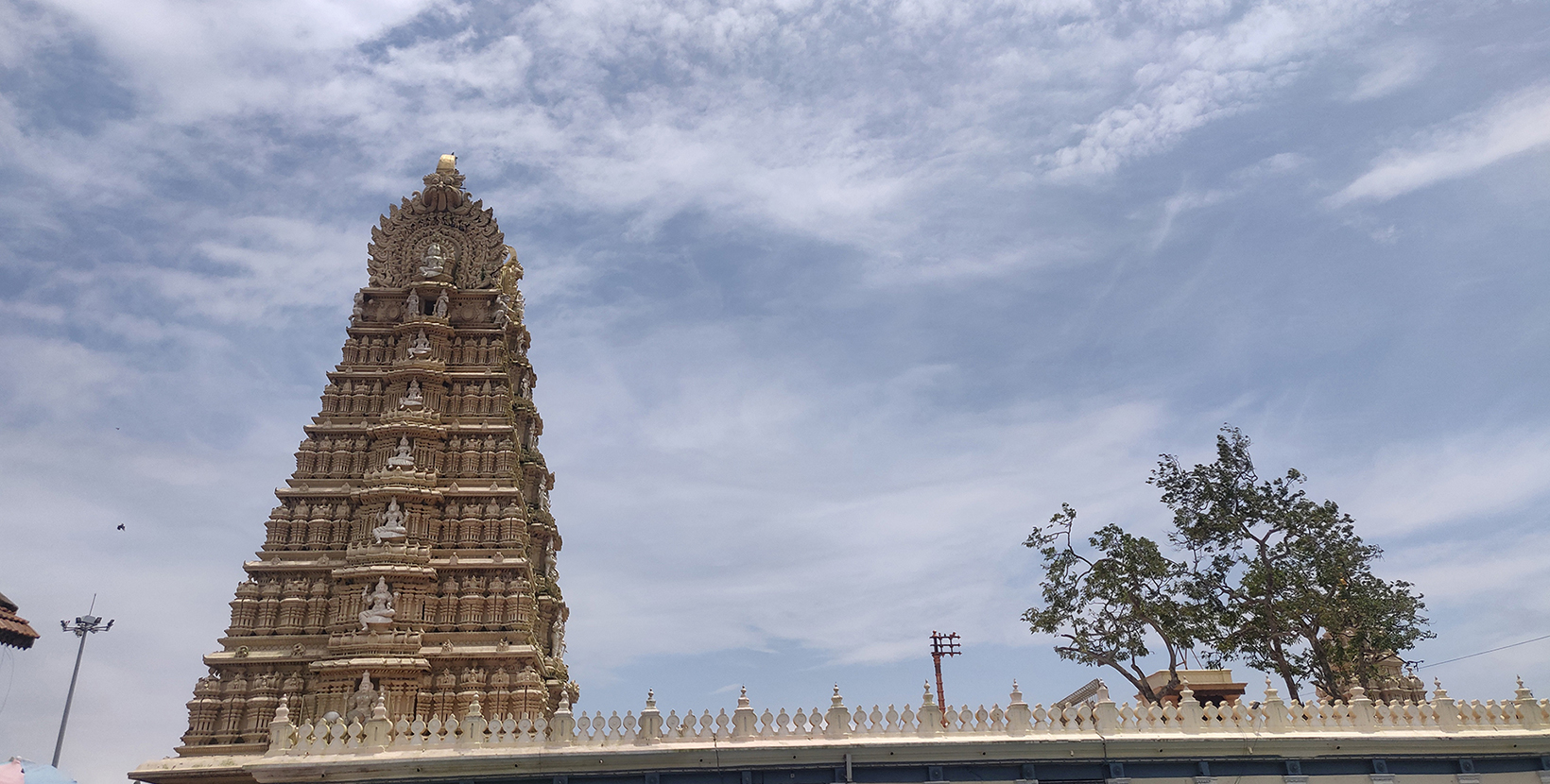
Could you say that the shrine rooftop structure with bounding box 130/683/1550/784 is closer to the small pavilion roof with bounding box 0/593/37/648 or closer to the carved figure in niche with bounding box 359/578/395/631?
the small pavilion roof with bounding box 0/593/37/648

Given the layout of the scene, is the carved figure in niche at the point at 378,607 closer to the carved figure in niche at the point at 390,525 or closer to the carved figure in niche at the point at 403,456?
the carved figure in niche at the point at 390,525

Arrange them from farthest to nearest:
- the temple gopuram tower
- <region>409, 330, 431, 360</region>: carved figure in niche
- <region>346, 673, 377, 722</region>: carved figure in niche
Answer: <region>409, 330, 431, 360</region>: carved figure in niche < the temple gopuram tower < <region>346, 673, 377, 722</region>: carved figure in niche

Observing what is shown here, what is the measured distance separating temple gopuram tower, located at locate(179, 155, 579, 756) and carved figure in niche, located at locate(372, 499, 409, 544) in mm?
46

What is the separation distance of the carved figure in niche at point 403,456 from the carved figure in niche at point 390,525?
4.66 ft

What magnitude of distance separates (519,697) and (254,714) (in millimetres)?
7975

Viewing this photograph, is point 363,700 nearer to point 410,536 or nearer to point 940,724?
point 410,536

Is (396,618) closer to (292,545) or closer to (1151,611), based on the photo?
(292,545)

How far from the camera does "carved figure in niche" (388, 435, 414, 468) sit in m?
33.0

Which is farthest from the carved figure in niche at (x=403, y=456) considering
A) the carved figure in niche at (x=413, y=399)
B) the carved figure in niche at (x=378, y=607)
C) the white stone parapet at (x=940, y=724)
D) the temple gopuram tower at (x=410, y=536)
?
the white stone parapet at (x=940, y=724)

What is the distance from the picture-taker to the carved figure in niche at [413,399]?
34.5 metres

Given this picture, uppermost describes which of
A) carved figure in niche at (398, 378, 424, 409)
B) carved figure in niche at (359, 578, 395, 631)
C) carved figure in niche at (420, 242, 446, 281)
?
carved figure in niche at (420, 242, 446, 281)

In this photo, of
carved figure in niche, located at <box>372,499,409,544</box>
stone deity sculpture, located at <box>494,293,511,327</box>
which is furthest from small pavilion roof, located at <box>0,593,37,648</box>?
stone deity sculpture, located at <box>494,293,511,327</box>

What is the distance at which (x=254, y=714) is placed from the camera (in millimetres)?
29109

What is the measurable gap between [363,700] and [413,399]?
10.9 metres
